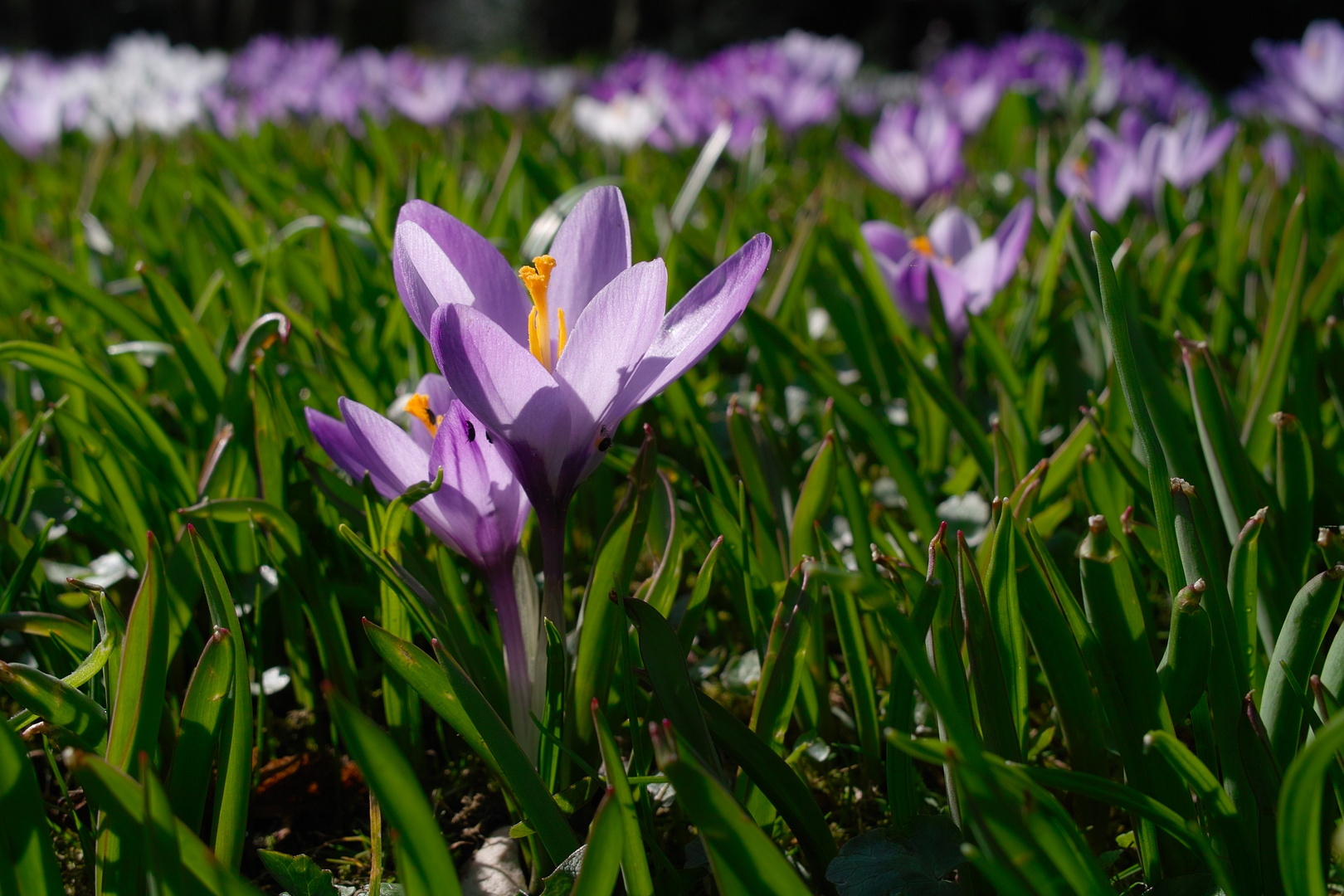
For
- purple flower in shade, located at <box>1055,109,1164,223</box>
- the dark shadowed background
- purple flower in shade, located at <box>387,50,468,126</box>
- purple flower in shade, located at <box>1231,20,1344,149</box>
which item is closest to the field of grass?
purple flower in shade, located at <box>1055,109,1164,223</box>

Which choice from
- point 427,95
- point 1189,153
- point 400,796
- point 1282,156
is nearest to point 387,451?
point 400,796

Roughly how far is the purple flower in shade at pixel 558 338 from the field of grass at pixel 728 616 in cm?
7

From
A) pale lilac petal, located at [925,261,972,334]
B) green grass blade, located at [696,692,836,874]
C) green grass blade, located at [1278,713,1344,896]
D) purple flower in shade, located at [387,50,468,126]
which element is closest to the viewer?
green grass blade, located at [1278,713,1344,896]

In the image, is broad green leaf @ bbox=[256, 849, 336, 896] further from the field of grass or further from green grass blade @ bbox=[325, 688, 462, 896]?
green grass blade @ bbox=[325, 688, 462, 896]

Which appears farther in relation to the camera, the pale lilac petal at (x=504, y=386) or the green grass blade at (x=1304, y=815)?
the pale lilac petal at (x=504, y=386)

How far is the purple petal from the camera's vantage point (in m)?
0.70

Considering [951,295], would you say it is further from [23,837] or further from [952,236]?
[23,837]

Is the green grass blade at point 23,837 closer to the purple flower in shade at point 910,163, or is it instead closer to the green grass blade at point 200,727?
the green grass blade at point 200,727

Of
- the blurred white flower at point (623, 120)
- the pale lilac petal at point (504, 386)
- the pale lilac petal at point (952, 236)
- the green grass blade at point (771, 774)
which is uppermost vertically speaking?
the blurred white flower at point (623, 120)

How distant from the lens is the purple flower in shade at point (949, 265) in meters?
1.28

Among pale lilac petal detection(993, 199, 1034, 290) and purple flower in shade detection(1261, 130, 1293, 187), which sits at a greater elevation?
pale lilac petal detection(993, 199, 1034, 290)

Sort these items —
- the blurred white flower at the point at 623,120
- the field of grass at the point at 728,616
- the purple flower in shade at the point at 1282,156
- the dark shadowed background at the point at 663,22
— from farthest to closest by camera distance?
the dark shadowed background at the point at 663,22
the blurred white flower at the point at 623,120
the purple flower in shade at the point at 1282,156
the field of grass at the point at 728,616

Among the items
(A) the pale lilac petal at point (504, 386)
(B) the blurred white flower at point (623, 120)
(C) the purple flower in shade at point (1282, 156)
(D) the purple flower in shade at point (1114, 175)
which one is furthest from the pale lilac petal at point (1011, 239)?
(B) the blurred white flower at point (623, 120)

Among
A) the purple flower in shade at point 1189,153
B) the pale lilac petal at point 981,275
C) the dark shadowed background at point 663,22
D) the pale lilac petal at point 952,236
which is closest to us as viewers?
the pale lilac petal at point 981,275
